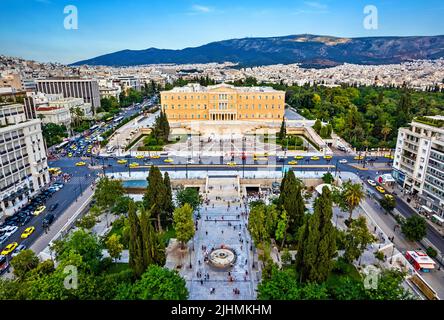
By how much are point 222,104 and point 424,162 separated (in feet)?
142

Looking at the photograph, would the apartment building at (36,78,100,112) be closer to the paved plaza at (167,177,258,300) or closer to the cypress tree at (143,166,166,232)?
the paved plaza at (167,177,258,300)

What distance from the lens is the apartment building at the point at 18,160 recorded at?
102ft

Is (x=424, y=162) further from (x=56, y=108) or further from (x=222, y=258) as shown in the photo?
(x=56, y=108)

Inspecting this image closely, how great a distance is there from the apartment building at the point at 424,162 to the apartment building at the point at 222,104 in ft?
115

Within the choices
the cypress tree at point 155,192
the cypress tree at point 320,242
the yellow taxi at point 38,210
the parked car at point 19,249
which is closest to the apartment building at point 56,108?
the yellow taxi at point 38,210

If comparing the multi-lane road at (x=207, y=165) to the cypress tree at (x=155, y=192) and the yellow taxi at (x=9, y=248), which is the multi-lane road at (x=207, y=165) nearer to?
the yellow taxi at (x=9, y=248)

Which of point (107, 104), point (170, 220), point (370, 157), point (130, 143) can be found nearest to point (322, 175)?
point (370, 157)

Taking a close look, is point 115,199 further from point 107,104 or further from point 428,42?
point 428,42

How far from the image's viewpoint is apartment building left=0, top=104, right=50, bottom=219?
31.1 meters

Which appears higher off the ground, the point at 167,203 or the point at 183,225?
the point at 167,203

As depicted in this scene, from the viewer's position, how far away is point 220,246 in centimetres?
2538

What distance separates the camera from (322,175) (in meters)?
39.8

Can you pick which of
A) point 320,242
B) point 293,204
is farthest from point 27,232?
point 320,242
